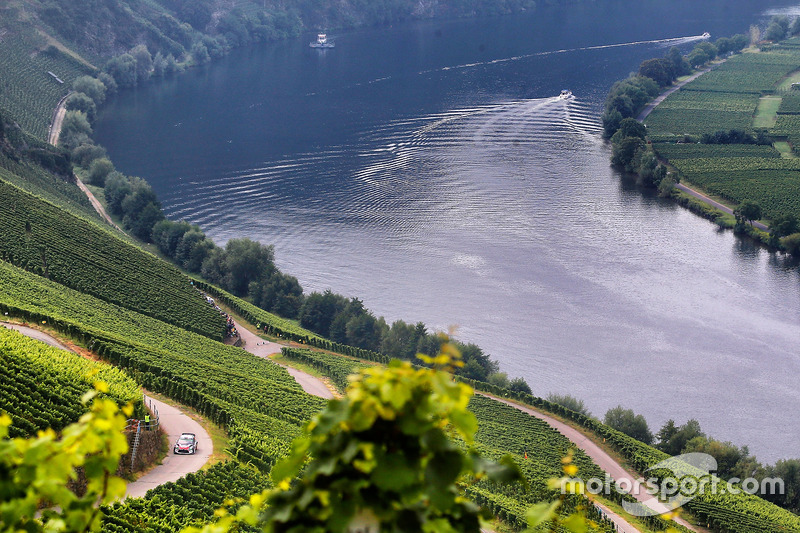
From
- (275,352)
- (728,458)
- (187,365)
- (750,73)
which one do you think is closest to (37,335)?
(187,365)

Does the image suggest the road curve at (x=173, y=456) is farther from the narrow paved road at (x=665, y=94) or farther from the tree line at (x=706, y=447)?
the narrow paved road at (x=665, y=94)

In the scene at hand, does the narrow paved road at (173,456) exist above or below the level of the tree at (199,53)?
below

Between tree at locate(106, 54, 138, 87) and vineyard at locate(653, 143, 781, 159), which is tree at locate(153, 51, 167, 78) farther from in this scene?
vineyard at locate(653, 143, 781, 159)

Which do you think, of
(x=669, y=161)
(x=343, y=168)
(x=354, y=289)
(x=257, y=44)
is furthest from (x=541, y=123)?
(x=257, y=44)

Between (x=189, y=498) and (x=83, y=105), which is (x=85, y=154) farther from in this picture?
(x=189, y=498)

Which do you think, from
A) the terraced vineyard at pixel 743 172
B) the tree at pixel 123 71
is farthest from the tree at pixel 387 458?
the tree at pixel 123 71

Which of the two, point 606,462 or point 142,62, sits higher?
point 142,62
